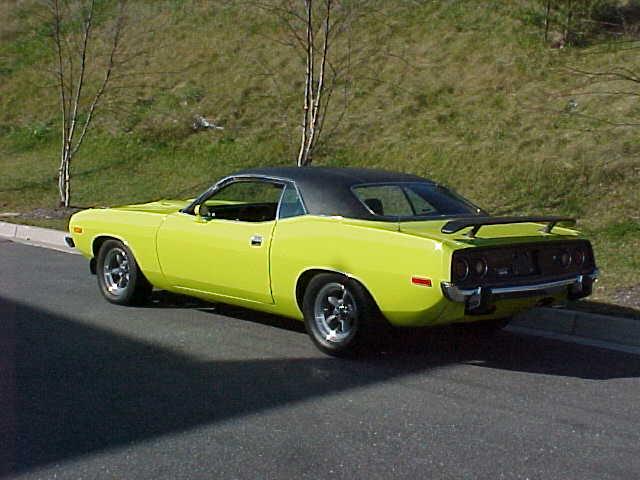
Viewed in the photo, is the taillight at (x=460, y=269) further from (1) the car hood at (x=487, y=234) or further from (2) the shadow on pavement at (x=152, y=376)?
(2) the shadow on pavement at (x=152, y=376)

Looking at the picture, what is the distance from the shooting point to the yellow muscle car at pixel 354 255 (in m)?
5.93

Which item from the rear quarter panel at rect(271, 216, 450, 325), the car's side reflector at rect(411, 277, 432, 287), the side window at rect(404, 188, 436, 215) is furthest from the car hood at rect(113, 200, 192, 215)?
the car's side reflector at rect(411, 277, 432, 287)

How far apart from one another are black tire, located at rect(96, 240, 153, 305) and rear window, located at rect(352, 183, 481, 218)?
7.28ft

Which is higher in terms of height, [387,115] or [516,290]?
[387,115]

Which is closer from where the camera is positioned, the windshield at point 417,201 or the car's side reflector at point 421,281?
the car's side reflector at point 421,281

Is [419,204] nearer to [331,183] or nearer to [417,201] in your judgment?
[417,201]

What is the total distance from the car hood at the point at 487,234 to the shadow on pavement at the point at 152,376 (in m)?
0.91

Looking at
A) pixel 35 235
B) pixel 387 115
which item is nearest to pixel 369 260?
pixel 35 235

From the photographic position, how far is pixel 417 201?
7.08 metres

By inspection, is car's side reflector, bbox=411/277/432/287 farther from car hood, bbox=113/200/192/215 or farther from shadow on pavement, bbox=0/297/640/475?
car hood, bbox=113/200/192/215

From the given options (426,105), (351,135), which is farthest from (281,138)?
(426,105)

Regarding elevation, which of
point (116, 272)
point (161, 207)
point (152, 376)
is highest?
point (161, 207)

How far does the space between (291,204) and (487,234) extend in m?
1.55

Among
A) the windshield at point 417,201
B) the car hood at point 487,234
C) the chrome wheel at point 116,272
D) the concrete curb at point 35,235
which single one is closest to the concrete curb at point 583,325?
the car hood at point 487,234
